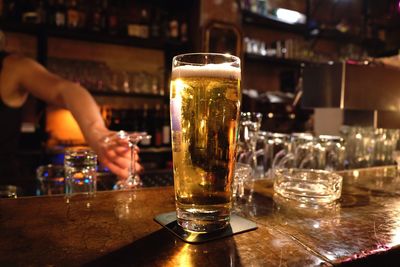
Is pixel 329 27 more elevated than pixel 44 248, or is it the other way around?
pixel 329 27

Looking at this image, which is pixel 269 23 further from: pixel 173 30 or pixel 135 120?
pixel 135 120

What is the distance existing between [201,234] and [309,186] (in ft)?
1.40

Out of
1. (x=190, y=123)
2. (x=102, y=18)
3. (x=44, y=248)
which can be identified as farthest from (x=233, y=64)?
(x=102, y=18)

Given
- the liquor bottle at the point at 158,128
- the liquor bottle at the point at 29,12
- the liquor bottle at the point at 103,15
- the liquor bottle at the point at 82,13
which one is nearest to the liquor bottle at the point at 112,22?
the liquor bottle at the point at 103,15

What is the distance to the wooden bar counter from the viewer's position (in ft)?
1.43

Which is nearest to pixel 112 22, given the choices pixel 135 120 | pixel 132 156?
pixel 135 120

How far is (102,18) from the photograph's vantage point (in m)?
3.24

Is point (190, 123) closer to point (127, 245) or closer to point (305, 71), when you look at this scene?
point (127, 245)

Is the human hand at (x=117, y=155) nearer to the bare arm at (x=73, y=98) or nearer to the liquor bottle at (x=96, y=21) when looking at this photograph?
the bare arm at (x=73, y=98)

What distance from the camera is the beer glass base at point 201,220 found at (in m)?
0.54

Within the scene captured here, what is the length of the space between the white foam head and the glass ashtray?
1.14ft

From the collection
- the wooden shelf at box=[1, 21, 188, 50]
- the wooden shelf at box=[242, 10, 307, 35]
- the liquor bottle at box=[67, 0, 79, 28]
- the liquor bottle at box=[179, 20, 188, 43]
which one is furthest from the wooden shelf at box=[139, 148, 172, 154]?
the wooden shelf at box=[242, 10, 307, 35]

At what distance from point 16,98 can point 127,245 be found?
176 cm

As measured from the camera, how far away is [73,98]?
1512 millimetres
